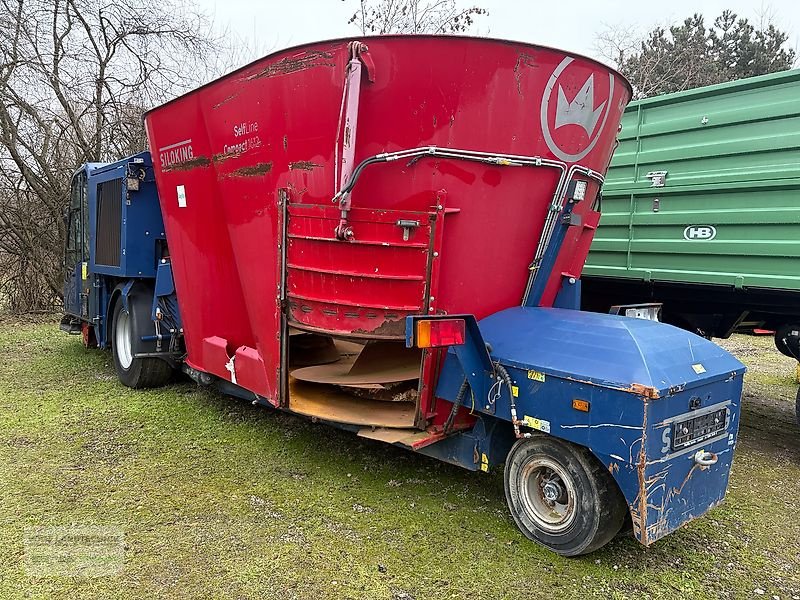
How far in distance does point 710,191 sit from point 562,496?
301 cm

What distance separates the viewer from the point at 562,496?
3.07 m

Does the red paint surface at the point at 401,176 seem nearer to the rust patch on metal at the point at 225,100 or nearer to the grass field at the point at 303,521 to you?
the rust patch on metal at the point at 225,100

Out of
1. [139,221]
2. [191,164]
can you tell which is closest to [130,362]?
[139,221]

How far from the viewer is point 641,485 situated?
268cm

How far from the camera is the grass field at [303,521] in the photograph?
2.82 metres

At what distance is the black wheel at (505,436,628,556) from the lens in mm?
2873

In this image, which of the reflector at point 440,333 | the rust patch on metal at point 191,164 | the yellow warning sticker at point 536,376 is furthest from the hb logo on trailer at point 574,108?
the rust patch on metal at point 191,164

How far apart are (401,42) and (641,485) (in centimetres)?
239

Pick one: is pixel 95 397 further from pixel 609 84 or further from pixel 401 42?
pixel 609 84

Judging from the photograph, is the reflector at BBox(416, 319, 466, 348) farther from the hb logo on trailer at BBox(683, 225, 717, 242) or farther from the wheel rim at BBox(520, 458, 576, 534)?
the hb logo on trailer at BBox(683, 225, 717, 242)

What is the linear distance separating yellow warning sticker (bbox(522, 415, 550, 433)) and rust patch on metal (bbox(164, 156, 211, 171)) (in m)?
2.78

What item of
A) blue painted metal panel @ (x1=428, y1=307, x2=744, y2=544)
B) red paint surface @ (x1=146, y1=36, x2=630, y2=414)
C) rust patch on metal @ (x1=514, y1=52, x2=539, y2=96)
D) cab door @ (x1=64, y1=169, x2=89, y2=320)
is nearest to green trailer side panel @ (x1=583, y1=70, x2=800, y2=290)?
red paint surface @ (x1=146, y1=36, x2=630, y2=414)

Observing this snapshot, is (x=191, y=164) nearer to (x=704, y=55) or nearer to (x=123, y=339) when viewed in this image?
(x=123, y=339)

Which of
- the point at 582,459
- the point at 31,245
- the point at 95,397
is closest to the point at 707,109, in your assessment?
the point at 582,459
